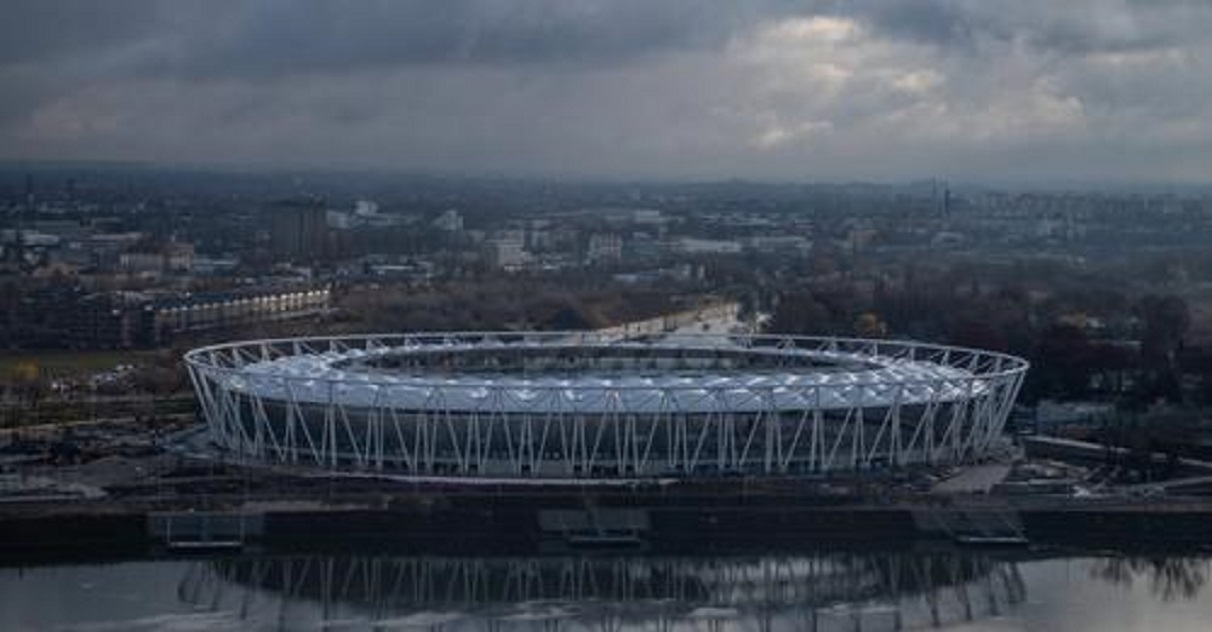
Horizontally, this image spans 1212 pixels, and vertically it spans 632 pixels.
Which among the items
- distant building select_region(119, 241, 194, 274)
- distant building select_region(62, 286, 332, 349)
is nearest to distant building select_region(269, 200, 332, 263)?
distant building select_region(119, 241, 194, 274)

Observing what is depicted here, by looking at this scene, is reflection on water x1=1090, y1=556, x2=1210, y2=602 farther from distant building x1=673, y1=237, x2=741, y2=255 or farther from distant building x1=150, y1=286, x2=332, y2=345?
distant building x1=673, y1=237, x2=741, y2=255

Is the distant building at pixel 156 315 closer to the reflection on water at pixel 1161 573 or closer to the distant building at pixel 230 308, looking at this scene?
the distant building at pixel 230 308

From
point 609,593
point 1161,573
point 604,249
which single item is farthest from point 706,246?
point 609,593

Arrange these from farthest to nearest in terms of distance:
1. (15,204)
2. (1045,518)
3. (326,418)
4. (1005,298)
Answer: (15,204), (1005,298), (326,418), (1045,518)

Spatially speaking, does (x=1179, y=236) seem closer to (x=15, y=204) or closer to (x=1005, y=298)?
(x=1005, y=298)

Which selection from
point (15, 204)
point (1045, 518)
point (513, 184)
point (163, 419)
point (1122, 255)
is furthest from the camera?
point (513, 184)

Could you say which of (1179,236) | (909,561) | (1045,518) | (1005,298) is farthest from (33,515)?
(1179,236)
